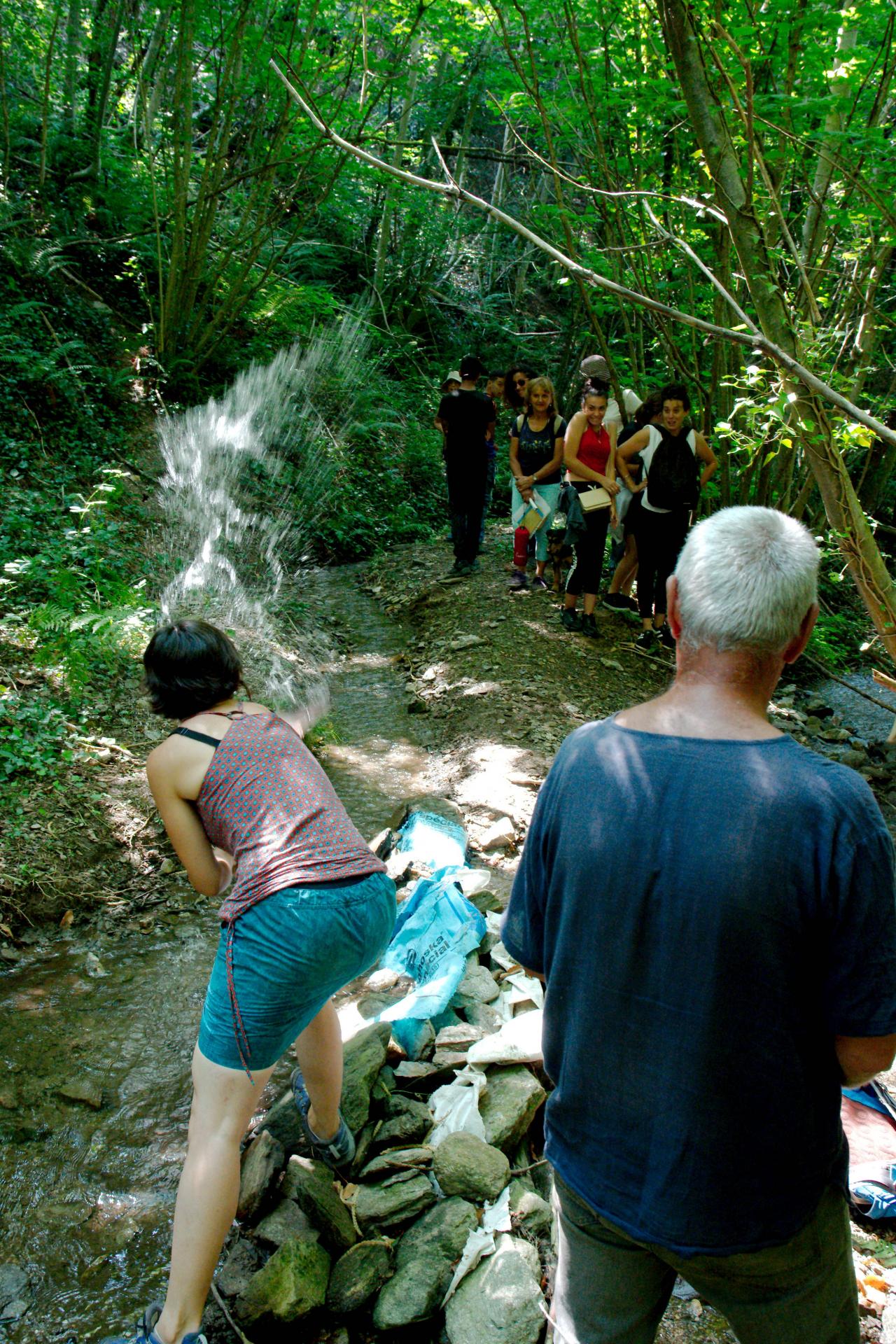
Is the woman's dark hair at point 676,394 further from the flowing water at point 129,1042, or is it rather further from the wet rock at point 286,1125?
the wet rock at point 286,1125

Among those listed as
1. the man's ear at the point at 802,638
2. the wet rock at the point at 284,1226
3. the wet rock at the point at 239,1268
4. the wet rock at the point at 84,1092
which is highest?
the man's ear at the point at 802,638

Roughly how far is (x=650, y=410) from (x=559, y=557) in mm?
2005

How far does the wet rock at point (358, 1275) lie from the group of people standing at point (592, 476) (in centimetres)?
568

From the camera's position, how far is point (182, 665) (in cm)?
239

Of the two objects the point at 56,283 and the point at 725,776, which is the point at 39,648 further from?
the point at 56,283

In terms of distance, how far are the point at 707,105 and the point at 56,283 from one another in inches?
346

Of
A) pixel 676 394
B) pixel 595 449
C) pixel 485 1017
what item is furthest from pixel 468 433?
pixel 485 1017

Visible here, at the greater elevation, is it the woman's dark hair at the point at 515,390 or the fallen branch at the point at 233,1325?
the woman's dark hair at the point at 515,390

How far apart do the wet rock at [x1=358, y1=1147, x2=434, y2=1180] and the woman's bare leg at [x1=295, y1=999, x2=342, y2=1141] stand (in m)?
0.19

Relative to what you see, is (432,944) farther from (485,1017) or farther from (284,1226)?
(284,1226)

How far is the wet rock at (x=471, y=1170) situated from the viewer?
103 inches

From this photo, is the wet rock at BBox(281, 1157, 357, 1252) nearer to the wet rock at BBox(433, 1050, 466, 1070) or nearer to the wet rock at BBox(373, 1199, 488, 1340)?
the wet rock at BBox(373, 1199, 488, 1340)

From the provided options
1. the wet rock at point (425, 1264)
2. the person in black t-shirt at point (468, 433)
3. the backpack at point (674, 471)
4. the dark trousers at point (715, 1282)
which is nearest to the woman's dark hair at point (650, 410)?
the backpack at point (674, 471)

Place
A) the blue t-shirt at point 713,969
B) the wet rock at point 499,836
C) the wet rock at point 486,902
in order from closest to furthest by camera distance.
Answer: the blue t-shirt at point 713,969
the wet rock at point 486,902
the wet rock at point 499,836
